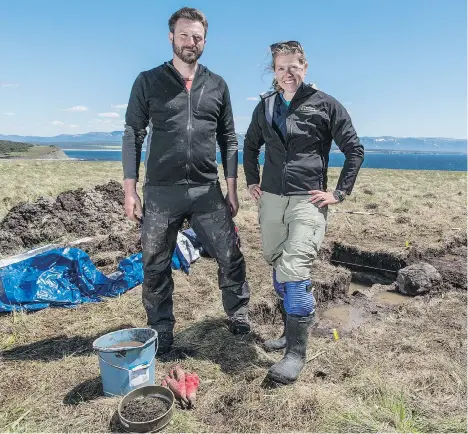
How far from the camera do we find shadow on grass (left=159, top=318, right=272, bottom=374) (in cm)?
374

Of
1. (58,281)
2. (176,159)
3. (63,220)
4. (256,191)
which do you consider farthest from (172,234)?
(63,220)

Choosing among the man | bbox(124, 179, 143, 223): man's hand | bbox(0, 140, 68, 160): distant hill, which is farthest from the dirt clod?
bbox(0, 140, 68, 160): distant hill

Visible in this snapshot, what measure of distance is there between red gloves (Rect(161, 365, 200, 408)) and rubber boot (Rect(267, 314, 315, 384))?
599mm

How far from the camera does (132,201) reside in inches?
150

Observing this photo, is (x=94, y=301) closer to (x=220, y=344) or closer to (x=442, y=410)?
(x=220, y=344)

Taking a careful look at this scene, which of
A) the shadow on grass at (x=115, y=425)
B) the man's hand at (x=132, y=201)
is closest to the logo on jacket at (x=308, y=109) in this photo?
the man's hand at (x=132, y=201)

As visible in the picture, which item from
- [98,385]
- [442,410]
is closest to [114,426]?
[98,385]

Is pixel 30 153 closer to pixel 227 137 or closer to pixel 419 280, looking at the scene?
pixel 419 280

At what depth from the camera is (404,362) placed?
12.5ft

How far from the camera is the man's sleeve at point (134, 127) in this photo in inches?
146

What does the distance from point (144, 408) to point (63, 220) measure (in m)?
6.16

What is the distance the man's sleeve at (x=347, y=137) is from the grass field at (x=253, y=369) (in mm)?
1671

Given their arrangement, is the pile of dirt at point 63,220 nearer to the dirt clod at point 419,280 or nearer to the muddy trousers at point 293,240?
the muddy trousers at point 293,240

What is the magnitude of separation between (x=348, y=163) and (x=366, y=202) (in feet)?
38.0
